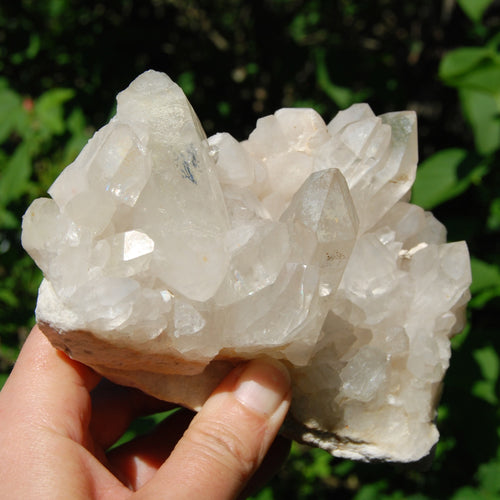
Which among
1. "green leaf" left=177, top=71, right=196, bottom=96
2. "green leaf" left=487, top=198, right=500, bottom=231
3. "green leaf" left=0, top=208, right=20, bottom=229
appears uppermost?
"green leaf" left=177, top=71, right=196, bottom=96

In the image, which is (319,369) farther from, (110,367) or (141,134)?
(141,134)

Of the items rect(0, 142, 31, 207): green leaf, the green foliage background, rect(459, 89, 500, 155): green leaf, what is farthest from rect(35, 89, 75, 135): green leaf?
rect(459, 89, 500, 155): green leaf

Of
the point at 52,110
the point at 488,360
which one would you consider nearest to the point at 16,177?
the point at 52,110

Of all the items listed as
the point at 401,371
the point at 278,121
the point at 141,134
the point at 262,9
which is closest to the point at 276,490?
the point at 401,371

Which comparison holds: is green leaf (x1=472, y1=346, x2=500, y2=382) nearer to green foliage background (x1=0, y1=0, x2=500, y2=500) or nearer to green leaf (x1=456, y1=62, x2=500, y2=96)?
green foliage background (x1=0, y1=0, x2=500, y2=500)

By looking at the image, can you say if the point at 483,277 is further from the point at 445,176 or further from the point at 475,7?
the point at 475,7

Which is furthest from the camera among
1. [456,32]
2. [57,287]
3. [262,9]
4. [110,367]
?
[456,32]

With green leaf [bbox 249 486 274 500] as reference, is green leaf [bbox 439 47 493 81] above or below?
above

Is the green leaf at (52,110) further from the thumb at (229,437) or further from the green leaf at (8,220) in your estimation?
the thumb at (229,437)
